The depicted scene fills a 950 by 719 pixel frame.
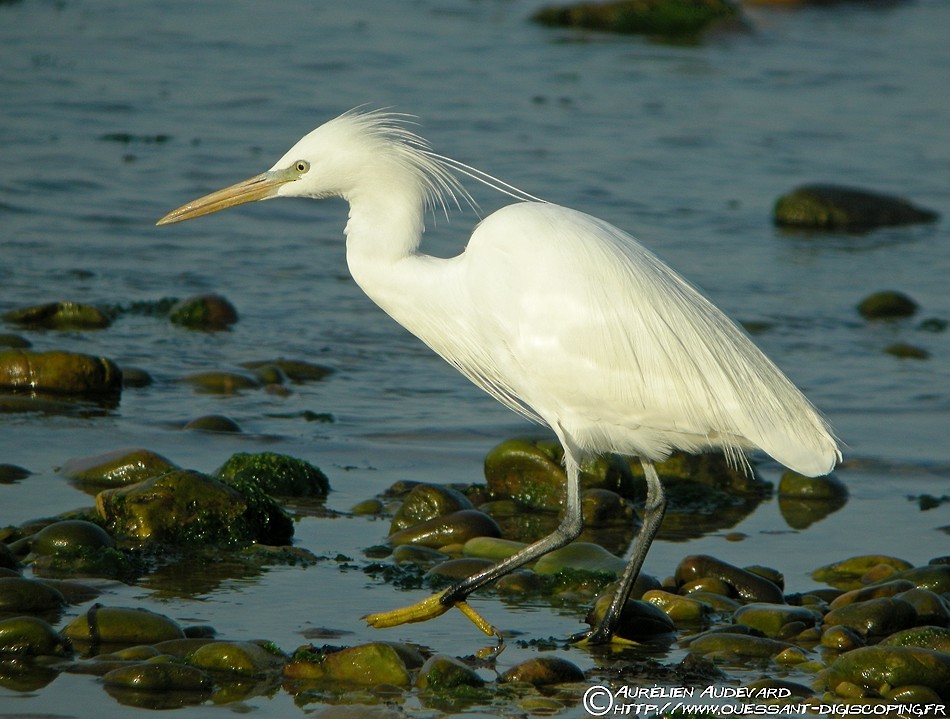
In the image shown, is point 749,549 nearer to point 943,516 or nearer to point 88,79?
point 943,516

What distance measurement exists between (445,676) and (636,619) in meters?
1.12

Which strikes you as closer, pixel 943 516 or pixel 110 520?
pixel 110 520

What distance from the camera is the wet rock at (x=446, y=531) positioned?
647 cm

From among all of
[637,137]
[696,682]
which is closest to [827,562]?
[696,682]

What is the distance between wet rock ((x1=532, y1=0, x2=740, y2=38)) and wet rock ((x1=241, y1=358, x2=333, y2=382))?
56.7 feet

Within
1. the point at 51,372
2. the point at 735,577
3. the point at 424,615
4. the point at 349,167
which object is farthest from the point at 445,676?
the point at 51,372

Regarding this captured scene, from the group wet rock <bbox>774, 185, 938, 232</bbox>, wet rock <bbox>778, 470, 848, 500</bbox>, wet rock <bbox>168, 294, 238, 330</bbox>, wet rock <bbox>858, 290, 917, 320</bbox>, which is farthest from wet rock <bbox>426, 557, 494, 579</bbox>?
wet rock <bbox>774, 185, 938, 232</bbox>

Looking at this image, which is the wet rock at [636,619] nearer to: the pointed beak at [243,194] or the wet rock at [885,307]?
the pointed beak at [243,194]

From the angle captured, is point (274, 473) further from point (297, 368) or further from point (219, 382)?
point (297, 368)

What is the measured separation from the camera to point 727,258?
12.9 m

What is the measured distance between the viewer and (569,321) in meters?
5.78

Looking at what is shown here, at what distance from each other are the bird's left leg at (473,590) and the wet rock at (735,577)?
589 mm

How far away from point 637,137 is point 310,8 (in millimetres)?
9033

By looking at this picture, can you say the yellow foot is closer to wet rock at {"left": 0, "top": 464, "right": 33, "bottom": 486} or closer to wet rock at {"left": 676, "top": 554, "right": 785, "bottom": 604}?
wet rock at {"left": 676, "top": 554, "right": 785, "bottom": 604}
